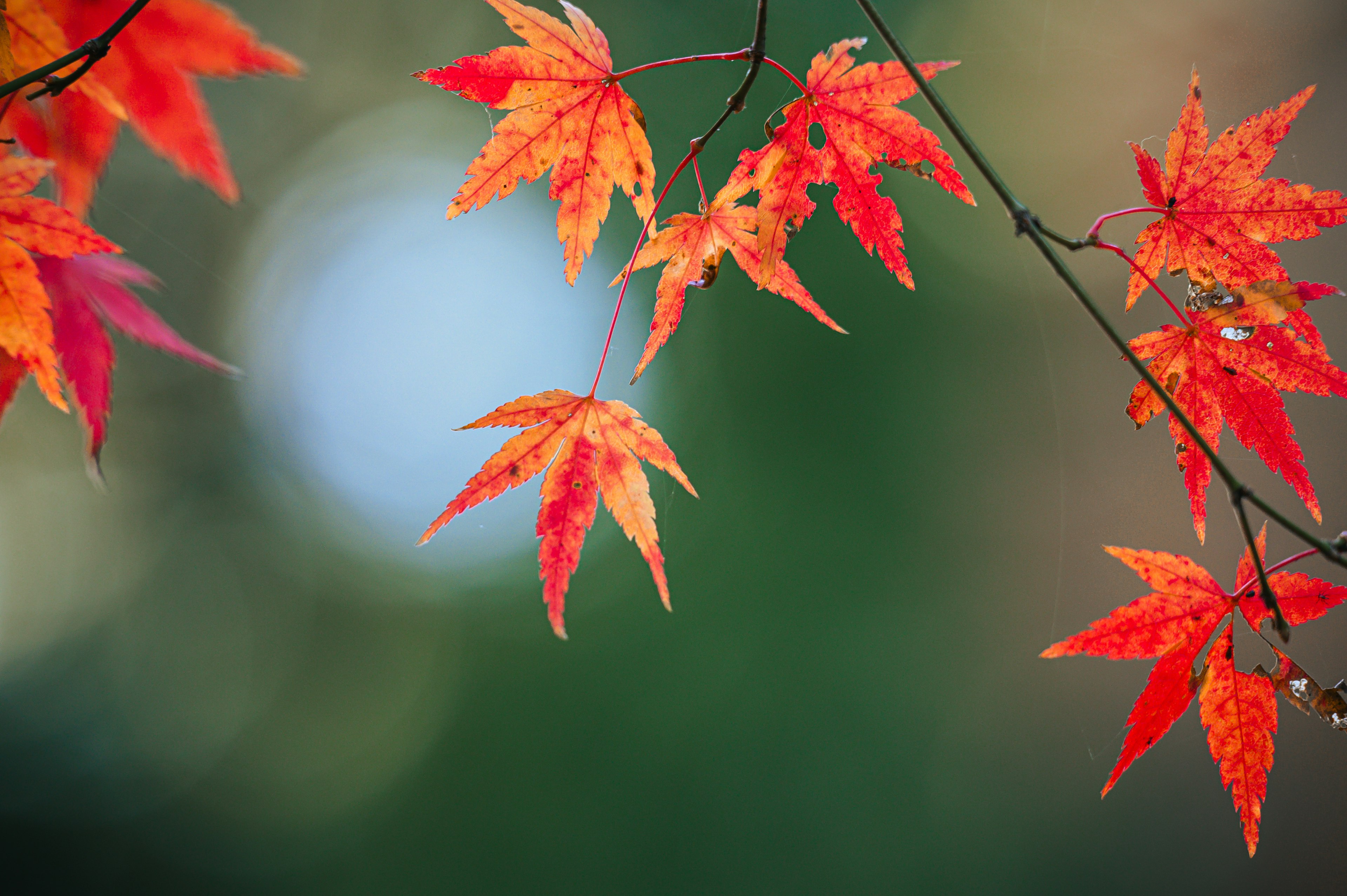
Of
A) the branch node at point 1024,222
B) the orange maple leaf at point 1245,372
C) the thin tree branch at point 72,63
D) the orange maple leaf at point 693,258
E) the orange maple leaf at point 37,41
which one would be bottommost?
the orange maple leaf at point 1245,372

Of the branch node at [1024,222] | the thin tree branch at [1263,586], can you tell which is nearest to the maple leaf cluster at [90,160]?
the branch node at [1024,222]

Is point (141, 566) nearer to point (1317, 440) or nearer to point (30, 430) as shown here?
point (30, 430)

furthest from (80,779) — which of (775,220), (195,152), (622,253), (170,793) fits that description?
(775,220)

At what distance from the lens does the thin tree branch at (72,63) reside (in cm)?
48

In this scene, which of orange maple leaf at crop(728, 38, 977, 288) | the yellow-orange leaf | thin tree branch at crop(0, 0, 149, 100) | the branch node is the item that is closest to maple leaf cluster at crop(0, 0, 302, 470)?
the yellow-orange leaf

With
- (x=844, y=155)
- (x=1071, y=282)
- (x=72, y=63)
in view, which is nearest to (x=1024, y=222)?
(x=1071, y=282)

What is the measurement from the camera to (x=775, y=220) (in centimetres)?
63

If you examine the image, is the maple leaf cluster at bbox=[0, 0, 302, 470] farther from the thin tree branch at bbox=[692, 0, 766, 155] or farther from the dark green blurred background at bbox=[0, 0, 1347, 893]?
the dark green blurred background at bbox=[0, 0, 1347, 893]

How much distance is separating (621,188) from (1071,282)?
43cm

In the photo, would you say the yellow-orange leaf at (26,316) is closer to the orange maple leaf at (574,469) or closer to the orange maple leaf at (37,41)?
the orange maple leaf at (37,41)

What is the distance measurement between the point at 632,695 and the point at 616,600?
61 centimetres

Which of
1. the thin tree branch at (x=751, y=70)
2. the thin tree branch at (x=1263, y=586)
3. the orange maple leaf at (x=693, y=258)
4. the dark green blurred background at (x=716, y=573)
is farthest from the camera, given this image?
the dark green blurred background at (x=716, y=573)

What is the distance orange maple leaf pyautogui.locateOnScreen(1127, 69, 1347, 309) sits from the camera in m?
0.64

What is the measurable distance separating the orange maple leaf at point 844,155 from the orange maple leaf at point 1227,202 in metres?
0.21
